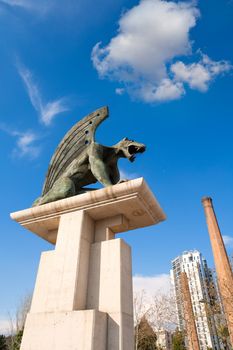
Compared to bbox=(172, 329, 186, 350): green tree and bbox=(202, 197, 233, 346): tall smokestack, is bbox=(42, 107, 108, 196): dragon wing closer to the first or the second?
bbox=(202, 197, 233, 346): tall smokestack

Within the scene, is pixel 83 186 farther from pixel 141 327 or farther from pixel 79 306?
pixel 141 327

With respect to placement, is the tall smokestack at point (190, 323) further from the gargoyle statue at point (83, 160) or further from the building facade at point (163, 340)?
the gargoyle statue at point (83, 160)

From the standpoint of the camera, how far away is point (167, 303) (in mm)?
29688

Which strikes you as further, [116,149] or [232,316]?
[232,316]

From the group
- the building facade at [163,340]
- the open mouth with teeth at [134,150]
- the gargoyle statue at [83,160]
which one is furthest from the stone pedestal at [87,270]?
the building facade at [163,340]

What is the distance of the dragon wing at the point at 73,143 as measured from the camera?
4992mm

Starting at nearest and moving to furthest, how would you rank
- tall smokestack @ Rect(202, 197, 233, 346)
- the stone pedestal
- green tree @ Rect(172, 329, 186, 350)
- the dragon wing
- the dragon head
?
the stone pedestal < the dragon head < the dragon wing < tall smokestack @ Rect(202, 197, 233, 346) < green tree @ Rect(172, 329, 186, 350)

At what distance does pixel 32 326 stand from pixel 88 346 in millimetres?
797

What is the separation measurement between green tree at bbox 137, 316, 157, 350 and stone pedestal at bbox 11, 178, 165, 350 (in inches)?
1103

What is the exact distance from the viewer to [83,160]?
4711 mm

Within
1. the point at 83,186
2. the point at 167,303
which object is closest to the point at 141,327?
the point at 167,303

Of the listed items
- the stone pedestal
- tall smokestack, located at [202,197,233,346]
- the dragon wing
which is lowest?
the stone pedestal

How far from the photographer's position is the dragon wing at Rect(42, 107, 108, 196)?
499cm

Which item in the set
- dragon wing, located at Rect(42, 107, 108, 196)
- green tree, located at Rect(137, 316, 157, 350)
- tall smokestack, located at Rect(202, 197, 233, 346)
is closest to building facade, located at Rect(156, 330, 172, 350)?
green tree, located at Rect(137, 316, 157, 350)
